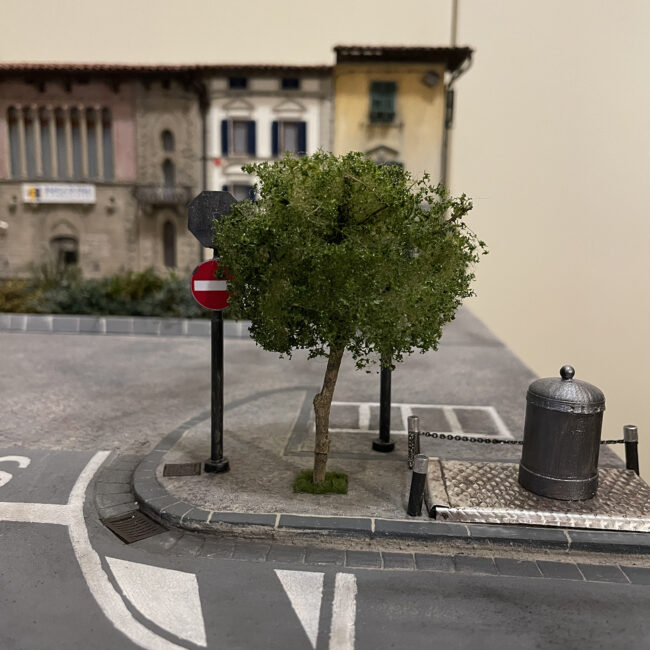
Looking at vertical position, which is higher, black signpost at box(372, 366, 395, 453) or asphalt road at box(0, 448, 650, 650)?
black signpost at box(372, 366, 395, 453)

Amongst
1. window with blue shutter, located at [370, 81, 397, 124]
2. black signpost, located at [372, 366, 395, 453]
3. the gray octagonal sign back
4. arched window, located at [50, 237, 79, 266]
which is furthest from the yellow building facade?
the gray octagonal sign back

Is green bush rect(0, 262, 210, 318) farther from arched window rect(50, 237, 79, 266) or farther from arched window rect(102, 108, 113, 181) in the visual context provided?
arched window rect(102, 108, 113, 181)

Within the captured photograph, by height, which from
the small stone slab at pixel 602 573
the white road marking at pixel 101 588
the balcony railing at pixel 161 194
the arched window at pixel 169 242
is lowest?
the white road marking at pixel 101 588

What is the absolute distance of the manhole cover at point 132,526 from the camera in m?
5.06

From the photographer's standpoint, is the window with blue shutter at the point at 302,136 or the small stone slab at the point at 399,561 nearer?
the small stone slab at the point at 399,561

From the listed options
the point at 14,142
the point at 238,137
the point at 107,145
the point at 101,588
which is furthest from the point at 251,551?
the point at 14,142

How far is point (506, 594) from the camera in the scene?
4.33 m

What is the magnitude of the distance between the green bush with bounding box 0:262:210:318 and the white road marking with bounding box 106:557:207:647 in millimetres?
11051

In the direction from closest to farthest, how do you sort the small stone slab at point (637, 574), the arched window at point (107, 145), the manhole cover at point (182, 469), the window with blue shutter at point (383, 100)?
the small stone slab at point (637, 574) < the manhole cover at point (182, 469) < the window with blue shutter at point (383, 100) < the arched window at point (107, 145)

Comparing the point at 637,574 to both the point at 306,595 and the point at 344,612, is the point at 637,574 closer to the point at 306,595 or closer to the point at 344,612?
the point at 344,612

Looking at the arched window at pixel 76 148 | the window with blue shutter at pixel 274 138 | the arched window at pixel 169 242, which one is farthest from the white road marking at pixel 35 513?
the arched window at pixel 76 148

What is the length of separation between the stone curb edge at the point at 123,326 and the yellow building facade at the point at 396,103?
11.5m

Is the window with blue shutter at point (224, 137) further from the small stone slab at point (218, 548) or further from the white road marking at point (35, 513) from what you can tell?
the small stone slab at point (218, 548)

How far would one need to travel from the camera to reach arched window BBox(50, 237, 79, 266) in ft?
80.8
